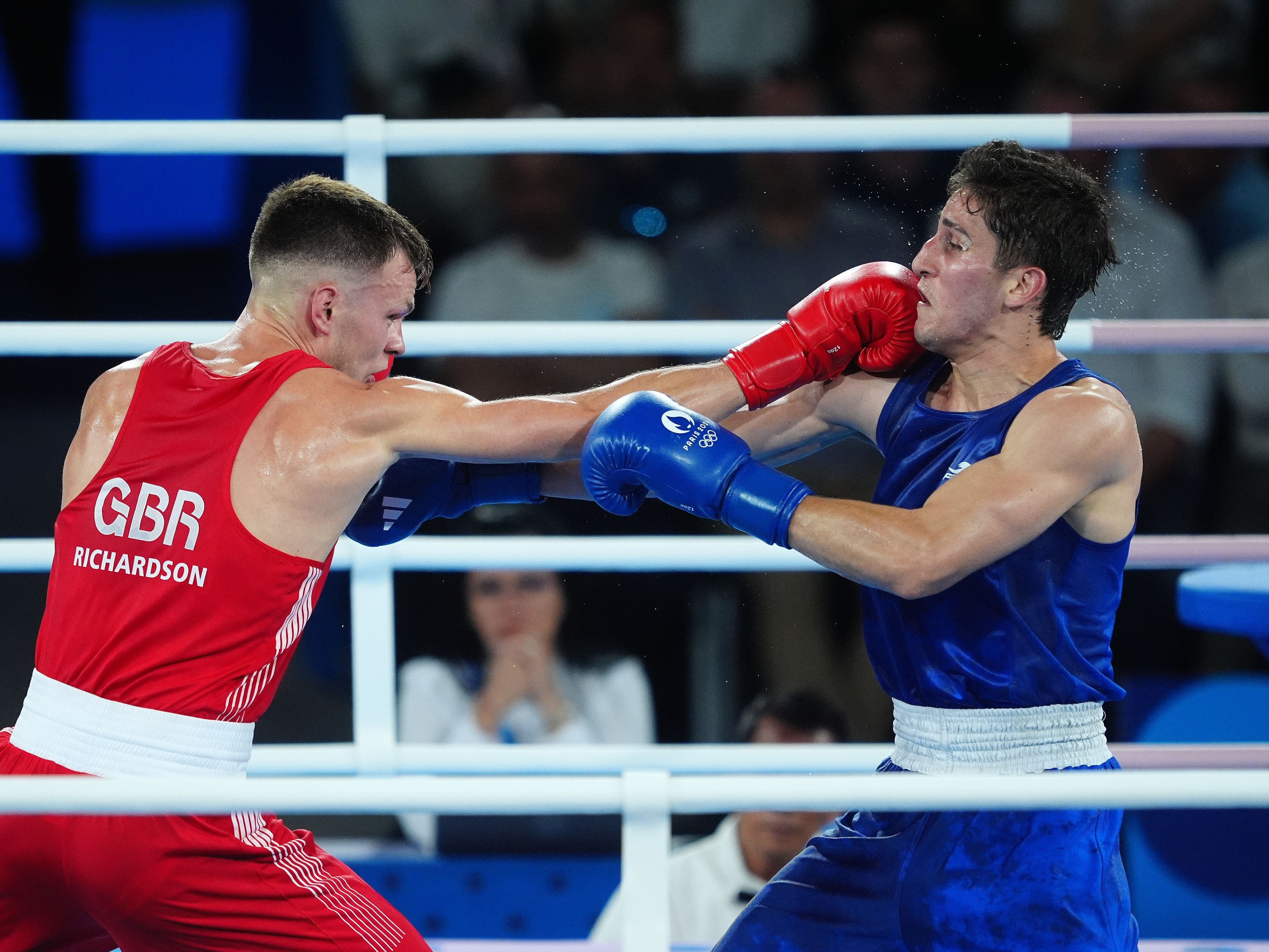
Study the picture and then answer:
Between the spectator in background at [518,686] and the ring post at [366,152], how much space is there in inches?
79.9

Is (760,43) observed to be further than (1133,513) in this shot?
Yes

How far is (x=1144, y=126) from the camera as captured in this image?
2.29 m

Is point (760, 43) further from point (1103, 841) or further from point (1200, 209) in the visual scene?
point (1103, 841)

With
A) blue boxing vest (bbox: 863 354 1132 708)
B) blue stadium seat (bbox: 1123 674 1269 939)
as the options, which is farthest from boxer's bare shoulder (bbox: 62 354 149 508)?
blue stadium seat (bbox: 1123 674 1269 939)

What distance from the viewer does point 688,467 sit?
6.14ft

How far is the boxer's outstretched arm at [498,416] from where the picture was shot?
1.91 m

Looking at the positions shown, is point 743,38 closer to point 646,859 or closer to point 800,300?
point 800,300

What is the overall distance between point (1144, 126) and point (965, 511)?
892mm

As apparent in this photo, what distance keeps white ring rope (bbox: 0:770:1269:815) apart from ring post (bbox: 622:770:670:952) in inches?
0.5

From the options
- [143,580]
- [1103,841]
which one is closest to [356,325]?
[143,580]

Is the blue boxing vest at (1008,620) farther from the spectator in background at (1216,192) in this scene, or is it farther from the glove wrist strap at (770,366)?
the spectator in background at (1216,192)

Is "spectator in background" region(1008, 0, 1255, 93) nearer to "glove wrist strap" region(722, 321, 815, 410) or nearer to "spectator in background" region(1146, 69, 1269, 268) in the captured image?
"spectator in background" region(1146, 69, 1269, 268)

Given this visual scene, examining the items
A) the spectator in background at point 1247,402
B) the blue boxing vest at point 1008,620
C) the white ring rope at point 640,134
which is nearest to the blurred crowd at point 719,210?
the spectator in background at point 1247,402

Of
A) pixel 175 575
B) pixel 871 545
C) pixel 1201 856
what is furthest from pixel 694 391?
pixel 1201 856
